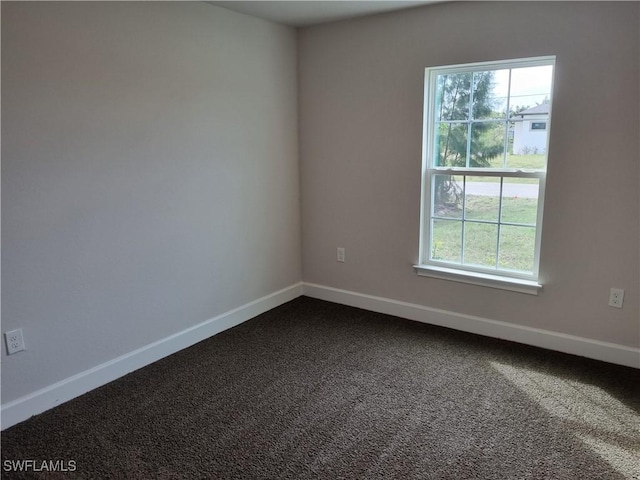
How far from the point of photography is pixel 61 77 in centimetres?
226

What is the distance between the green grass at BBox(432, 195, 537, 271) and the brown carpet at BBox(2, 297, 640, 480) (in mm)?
558

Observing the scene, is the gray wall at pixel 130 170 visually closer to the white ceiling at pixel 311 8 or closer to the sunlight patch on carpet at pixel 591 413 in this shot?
the white ceiling at pixel 311 8

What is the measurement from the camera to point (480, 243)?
10.5 feet

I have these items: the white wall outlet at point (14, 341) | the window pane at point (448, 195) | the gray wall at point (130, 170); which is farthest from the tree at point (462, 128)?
the white wall outlet at point (14, 341)

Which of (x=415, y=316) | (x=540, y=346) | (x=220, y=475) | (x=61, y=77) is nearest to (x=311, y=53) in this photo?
(x=61, y=77)

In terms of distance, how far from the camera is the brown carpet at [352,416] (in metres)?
1.95

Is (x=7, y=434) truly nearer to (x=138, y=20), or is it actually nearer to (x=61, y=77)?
(x=61, y=77)

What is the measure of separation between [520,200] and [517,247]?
12.4 inches

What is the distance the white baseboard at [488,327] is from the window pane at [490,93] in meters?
1.40

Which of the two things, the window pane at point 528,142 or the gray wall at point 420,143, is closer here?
the gray wall at point 420,143

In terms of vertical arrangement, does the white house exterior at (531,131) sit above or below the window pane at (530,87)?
below

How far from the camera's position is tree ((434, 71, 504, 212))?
9.84ft

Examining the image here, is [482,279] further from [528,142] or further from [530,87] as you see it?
[530,87]

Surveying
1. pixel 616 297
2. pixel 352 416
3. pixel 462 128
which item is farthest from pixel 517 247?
pixel 352 416
